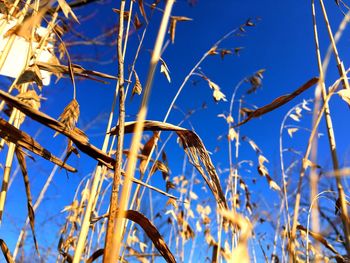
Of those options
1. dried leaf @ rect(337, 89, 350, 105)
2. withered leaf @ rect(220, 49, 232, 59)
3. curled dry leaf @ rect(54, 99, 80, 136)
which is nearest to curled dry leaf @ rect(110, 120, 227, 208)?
curled dry leaf @ rect(54, 99, 80, 136)

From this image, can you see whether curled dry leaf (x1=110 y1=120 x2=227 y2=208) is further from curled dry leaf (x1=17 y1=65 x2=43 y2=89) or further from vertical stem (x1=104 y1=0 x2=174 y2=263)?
vertical stem (x1=104 y1=0 x2=174 y2=263)

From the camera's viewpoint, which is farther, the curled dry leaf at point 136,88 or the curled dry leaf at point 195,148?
the curled dry leaf at point 136,88

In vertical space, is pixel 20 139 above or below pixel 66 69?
below

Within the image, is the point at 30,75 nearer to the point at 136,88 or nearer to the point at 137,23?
the point at 136,88

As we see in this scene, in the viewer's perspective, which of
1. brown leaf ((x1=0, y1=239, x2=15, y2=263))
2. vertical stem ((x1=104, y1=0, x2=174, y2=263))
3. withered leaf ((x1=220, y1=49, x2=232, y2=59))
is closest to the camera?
vertical stem ((x1=104, y1=0, x2=174, y2=263))

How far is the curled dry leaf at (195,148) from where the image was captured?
1.62 ft

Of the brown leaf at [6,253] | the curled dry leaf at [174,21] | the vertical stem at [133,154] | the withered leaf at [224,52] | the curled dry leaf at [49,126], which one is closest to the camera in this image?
the vertical stem at [133,154]

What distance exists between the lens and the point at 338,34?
40 centimetres

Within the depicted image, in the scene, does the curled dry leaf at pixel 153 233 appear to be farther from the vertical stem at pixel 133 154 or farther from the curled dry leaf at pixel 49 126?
the vertical stem at pixel 133 154

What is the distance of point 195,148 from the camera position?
53 centimetres

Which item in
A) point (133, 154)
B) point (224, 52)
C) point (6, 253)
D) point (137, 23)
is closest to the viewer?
point (133, 154)

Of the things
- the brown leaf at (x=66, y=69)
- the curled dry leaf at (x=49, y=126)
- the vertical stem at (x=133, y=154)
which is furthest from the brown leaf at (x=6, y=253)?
the vertical stem at (x=133, y=154)

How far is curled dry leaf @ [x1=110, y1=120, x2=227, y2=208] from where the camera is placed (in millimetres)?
493

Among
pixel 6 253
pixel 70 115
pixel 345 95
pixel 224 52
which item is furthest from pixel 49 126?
pixel 224 52
